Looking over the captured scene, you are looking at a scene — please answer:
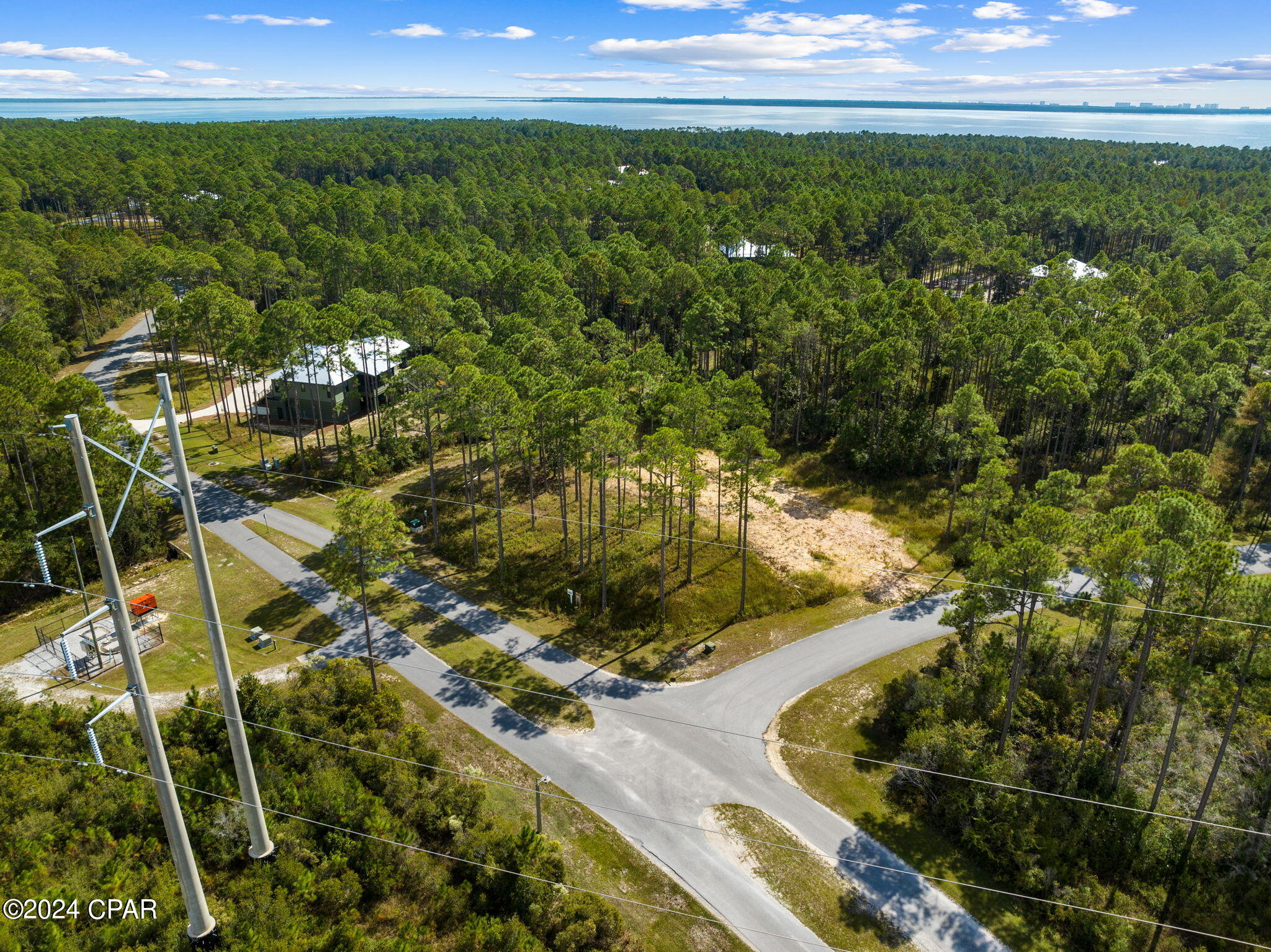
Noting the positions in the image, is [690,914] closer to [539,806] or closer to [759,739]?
[539,806]

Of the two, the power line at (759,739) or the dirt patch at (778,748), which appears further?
the dirt patch at (778,748)

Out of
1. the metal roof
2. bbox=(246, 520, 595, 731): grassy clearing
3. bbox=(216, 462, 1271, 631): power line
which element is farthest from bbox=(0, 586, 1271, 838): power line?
the metal roof

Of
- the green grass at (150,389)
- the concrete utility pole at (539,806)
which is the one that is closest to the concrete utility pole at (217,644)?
the concrete utility pole at (539,806)

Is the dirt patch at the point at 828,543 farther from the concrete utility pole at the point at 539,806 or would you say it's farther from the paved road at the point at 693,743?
the concrete utility pole at the point at 539,806

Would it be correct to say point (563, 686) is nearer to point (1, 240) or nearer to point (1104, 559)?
point (1104, 559)

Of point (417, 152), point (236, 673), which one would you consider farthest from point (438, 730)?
point (417, 152)

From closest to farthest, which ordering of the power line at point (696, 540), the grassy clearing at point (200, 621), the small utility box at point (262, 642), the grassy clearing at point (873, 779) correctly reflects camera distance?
the grassy clearing at point (873, 779) < the power line at point (696, 540) < the grassy clearing at point (200, 621) < the small utility box at point (262, 642)
